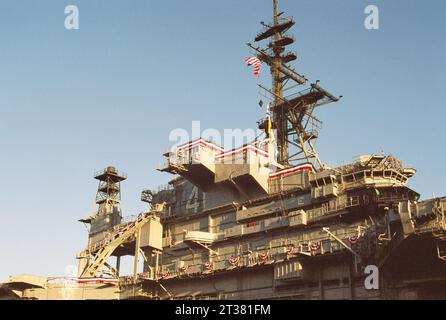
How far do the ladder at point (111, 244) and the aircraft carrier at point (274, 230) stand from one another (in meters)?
0.10

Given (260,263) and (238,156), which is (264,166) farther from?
(260,263)

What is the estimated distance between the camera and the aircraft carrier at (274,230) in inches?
1225

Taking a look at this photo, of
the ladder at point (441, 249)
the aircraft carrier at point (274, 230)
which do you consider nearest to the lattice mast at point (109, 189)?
the aircraft carrier at point (274, 230)

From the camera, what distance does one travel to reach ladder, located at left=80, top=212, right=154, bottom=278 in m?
46.8

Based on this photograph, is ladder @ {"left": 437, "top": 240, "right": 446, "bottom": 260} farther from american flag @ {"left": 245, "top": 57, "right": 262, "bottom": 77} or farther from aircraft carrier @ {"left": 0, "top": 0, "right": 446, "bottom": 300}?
american flag @ {"left": 245, "top": 57, "right": 262, "bottom": 77}

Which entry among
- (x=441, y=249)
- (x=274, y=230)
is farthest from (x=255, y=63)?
(x=441, y=249)

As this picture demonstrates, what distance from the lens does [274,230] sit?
38188 millimetres

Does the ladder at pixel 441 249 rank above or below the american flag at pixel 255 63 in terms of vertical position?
below

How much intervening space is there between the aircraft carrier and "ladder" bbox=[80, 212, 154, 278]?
10 centimetres

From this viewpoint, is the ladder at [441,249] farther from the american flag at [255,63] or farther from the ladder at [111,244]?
Result: the ladder at [111,244]

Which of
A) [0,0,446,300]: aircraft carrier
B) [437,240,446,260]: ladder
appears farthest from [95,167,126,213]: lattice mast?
[437,240,446,260]: ladder

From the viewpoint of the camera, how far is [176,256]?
4453cm

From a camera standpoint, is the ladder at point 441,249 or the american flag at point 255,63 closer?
the ladder at point 441,249
